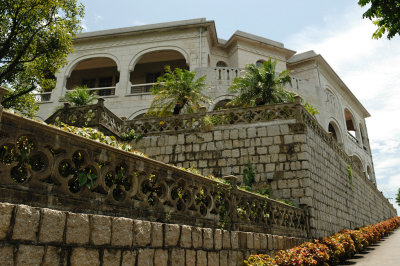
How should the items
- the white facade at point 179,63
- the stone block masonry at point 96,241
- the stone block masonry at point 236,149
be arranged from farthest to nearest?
1. the white facade at point 179,63
2. the stone block masonry at point 236,149
3. the stone block masonry at point 96,241

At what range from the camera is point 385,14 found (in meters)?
6.73

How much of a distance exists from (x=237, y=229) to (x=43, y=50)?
38.0 feet

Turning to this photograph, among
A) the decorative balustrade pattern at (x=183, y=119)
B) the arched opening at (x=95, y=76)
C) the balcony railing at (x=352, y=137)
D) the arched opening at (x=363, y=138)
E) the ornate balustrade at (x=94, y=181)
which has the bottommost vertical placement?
the ornate balustrade at (x=94, y=181)

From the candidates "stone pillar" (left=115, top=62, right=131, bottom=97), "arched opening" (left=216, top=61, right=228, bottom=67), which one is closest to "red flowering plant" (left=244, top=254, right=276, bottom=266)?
"stone pillar" (left=115, top=62, right=131, bottom=97)

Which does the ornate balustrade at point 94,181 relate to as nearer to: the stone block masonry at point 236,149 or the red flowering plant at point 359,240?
the stone block masonry at point 236,149

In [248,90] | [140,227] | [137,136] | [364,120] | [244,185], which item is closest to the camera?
[140,227]

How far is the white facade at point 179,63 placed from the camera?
20.2 metres

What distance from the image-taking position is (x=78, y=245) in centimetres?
355

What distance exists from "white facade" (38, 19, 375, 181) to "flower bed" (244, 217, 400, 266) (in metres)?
9.50

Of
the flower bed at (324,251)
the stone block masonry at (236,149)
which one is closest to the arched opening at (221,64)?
the stone block masonry at (236,149)

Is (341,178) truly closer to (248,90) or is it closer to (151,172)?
(248,90)

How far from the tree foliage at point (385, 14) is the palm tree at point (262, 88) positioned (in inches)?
285

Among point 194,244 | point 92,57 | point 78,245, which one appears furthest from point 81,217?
point 92,57

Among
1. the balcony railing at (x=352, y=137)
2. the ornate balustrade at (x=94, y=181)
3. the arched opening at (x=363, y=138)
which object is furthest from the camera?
the arched opening at (x=363, y=138)
